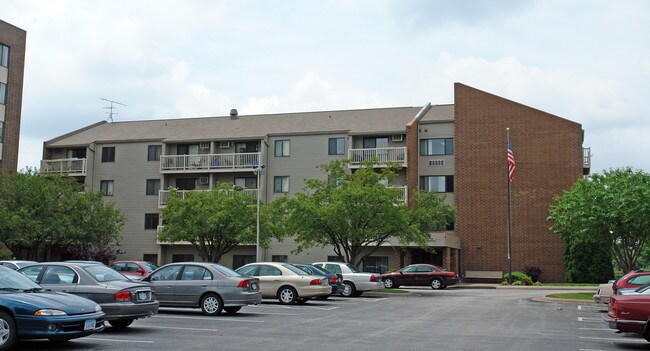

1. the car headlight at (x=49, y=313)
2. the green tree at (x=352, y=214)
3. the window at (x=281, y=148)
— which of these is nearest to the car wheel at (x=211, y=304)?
the car headlight at (x=49, y=313)

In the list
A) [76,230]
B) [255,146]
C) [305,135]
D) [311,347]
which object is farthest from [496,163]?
[311,347]

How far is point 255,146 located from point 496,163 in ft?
56.7

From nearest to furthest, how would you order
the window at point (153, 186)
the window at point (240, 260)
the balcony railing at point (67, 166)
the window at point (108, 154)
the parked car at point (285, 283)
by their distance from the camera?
the parked car at point (285, 283) → the window at point (240, 260) → the window at point (153, 186) → the balcony railing at point (67, 166) → the window at point (108, 154)

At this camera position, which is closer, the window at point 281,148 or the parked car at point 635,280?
the parked car at point 635,280

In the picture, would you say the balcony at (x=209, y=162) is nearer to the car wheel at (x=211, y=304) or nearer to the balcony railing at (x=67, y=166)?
the balcony railing at (x=67, y=166)

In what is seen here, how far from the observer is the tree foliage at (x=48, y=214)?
3747 centimetres

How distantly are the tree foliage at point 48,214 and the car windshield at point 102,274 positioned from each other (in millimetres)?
24174

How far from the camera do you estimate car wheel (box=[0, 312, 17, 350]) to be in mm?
10859

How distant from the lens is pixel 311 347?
12.4m

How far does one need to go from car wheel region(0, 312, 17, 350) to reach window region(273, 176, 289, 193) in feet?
126

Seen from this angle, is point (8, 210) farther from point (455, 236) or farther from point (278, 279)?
point (455, 236)

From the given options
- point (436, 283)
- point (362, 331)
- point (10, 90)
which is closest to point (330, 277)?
point (362, 331)

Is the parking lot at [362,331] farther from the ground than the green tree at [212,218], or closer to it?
closer to it

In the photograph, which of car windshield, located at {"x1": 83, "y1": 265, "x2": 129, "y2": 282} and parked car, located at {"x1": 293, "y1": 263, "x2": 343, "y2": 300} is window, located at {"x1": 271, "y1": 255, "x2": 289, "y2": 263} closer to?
parked car, located at {"x1": 293, "y1": 263, "x2": 343, "y2": 300}
